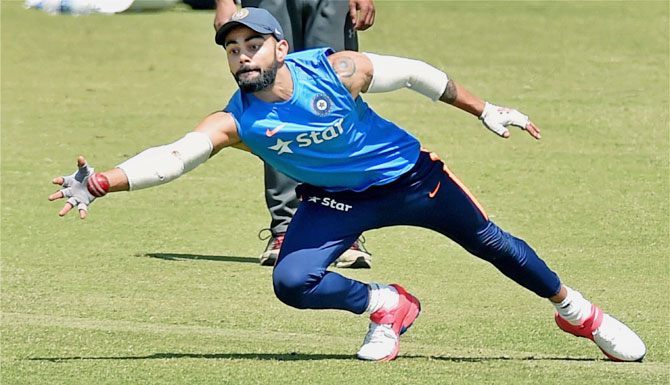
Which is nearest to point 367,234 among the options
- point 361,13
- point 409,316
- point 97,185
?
point 361,13

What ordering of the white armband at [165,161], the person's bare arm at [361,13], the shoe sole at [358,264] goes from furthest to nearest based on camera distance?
1. the person's bare arm at [361,13]
2. the shoe sole at [358,264]
3. the white armband at [165,161]

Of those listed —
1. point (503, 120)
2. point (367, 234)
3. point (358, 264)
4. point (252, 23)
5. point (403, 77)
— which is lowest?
point (367, 234)

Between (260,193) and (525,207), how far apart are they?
1951mm

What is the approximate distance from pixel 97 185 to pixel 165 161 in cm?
35

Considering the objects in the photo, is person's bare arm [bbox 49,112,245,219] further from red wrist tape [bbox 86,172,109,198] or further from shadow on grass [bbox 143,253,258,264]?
shadow on grass [bbox 143,253,258,264]

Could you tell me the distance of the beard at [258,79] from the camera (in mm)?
6082

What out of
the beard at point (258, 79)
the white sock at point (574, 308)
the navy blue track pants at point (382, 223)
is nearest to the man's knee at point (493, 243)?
the navy blue track pants at point (382, 223)

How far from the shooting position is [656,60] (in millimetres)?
14031

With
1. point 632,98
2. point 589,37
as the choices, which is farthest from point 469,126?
point 589,37

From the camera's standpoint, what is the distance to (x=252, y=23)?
20.1ft

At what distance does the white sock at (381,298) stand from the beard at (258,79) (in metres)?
1.14

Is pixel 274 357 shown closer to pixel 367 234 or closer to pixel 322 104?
pixel 322 104

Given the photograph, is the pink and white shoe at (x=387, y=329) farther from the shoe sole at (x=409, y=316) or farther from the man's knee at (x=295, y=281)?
the man's knee at (x=295, y=281)

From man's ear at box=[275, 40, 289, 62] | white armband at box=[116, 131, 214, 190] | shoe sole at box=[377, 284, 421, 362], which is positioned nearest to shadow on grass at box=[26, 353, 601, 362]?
shoe sole at box=[377, 284, 421, 362]
